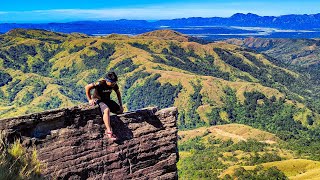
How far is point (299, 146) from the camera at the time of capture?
13062 centimetres

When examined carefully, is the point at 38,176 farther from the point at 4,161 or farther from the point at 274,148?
the point at 274,148

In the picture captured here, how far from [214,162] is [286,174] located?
2344cm

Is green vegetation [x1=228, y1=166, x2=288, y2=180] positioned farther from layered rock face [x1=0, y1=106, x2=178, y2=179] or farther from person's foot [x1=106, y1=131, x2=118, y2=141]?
person's foot [x1=106, y1=131, x2=118, y2=141]

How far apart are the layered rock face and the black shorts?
24 cm

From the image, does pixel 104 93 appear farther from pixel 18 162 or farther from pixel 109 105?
pixel 18 162

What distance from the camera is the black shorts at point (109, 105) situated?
13.2 meters

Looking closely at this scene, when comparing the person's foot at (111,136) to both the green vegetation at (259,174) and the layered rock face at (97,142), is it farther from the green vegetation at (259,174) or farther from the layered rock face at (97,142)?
the green vegetation at (259,174)

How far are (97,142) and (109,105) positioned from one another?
1.43 meters

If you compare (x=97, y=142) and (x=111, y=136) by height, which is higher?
(x=111, y=136)

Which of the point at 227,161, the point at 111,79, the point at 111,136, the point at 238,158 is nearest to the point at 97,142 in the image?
the point at 111,136

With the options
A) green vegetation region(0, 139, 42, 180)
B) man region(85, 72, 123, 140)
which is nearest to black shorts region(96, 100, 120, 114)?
man region(85, 72, 123, 140)

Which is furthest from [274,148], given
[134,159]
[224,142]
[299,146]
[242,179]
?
[134,159]

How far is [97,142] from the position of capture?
43.1 ft

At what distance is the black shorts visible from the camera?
1317cm
